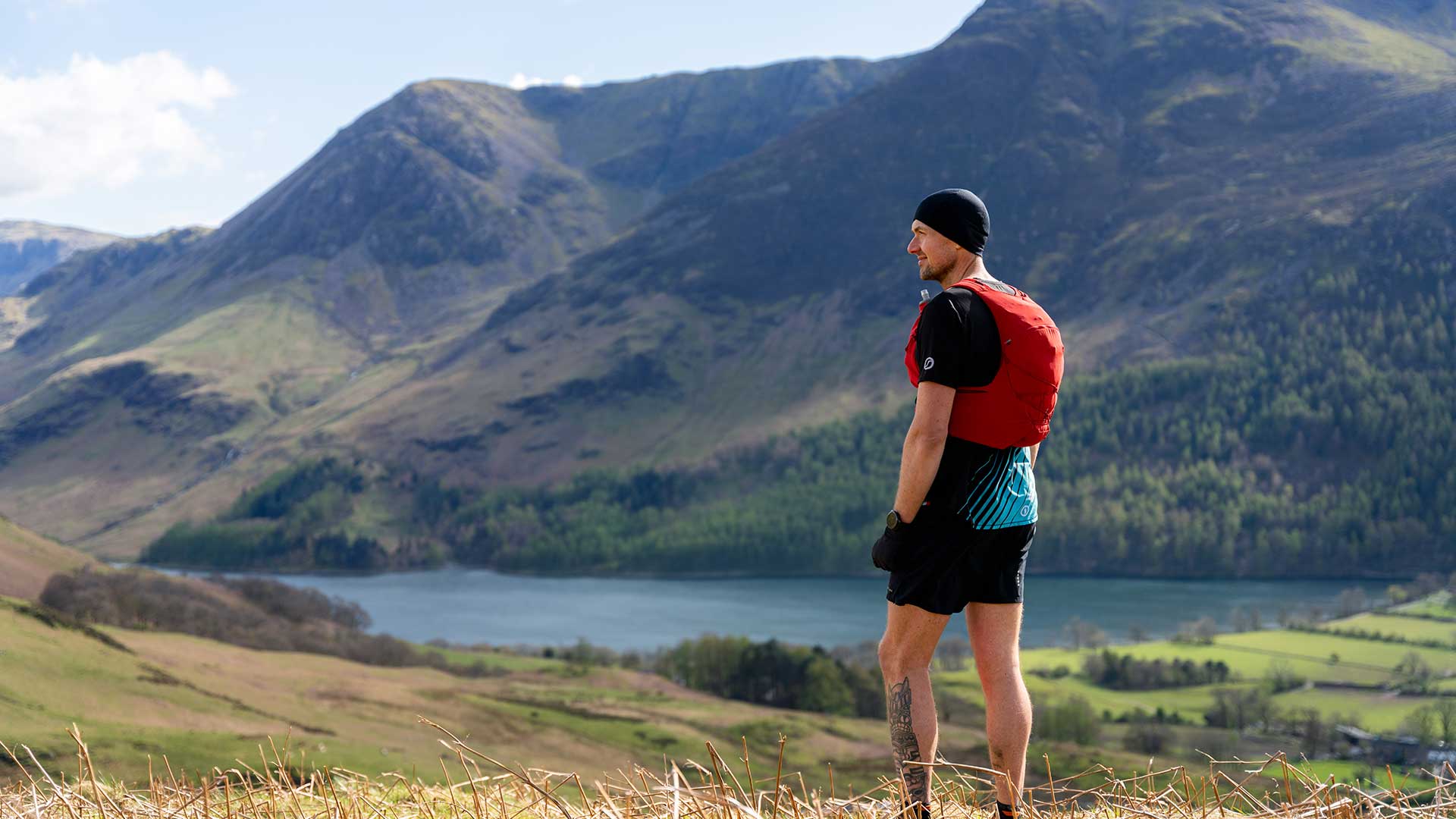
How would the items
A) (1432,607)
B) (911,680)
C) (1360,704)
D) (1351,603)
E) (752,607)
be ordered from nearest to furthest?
(911,680)
(1360,704)
(1432,607)
(1351,603)
(752,607)

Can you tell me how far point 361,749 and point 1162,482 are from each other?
174 metres

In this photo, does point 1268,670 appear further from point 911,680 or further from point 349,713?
point 911,680

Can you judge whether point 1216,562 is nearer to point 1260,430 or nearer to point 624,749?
point 1260,430

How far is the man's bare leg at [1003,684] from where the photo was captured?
20.5 feet

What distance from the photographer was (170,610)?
59375mm

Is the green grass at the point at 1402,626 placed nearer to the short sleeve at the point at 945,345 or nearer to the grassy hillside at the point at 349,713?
the grassy hillside at the point at 349,713

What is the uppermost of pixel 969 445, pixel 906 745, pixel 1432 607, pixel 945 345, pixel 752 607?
pixel 945 345

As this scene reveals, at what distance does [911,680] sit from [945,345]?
68.5 inches

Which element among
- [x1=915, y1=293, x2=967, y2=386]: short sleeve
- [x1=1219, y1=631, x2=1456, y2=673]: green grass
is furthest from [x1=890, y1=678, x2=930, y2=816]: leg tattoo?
[x1=1219, y1=631, x2=1456, y2=673]: green grass

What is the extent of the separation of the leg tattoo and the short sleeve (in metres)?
1.59

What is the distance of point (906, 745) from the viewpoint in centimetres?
619

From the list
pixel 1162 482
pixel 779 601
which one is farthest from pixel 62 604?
pixel 1162 482

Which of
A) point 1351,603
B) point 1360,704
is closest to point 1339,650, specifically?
point 1360,704

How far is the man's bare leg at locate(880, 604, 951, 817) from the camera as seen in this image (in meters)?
6.20
